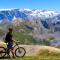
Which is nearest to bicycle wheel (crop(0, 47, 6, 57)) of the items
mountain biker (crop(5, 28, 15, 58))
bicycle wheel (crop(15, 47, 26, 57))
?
mountain biker (crop(5, 28, 15, 58))

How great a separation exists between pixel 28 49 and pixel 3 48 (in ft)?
17.6

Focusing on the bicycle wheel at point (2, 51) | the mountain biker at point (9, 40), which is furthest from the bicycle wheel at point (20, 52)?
the bicycle wheel at point (2, 51)

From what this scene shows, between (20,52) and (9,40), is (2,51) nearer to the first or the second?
(9,40)

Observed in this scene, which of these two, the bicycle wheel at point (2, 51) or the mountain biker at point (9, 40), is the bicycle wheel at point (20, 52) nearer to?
the mountain biker at point (9, 40)

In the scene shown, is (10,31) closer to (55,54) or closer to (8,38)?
(8,38)

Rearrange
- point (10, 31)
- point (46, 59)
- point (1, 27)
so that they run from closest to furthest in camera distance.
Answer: point (46, 59)
point (10, 31)
point (1, 27)

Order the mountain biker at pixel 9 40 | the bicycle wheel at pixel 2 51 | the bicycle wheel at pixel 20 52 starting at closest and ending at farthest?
1. the mountain biker at pixel 9 40
2. the bicycle wheel at pixel 2 51
3. the bicycle wheel at pixel 20 52

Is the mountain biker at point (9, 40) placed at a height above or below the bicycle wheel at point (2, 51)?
above

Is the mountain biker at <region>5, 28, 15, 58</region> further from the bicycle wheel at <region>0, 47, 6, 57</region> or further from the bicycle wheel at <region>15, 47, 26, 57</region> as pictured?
the bicycle wheel at <region>15, 47, 26, 57</region>

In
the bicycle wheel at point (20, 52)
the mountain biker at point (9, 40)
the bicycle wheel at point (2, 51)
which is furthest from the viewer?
the bicycle wheel at point (20, 52)

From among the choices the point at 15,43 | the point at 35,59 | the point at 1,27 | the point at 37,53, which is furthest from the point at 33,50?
the point at 1,27

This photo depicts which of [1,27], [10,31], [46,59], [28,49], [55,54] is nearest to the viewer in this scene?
[46,59]

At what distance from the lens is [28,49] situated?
31781mm

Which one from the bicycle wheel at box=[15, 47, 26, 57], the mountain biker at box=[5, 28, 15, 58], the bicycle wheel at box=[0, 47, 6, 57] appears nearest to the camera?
the mountain biker at box=[5, 28, 15, 58]
